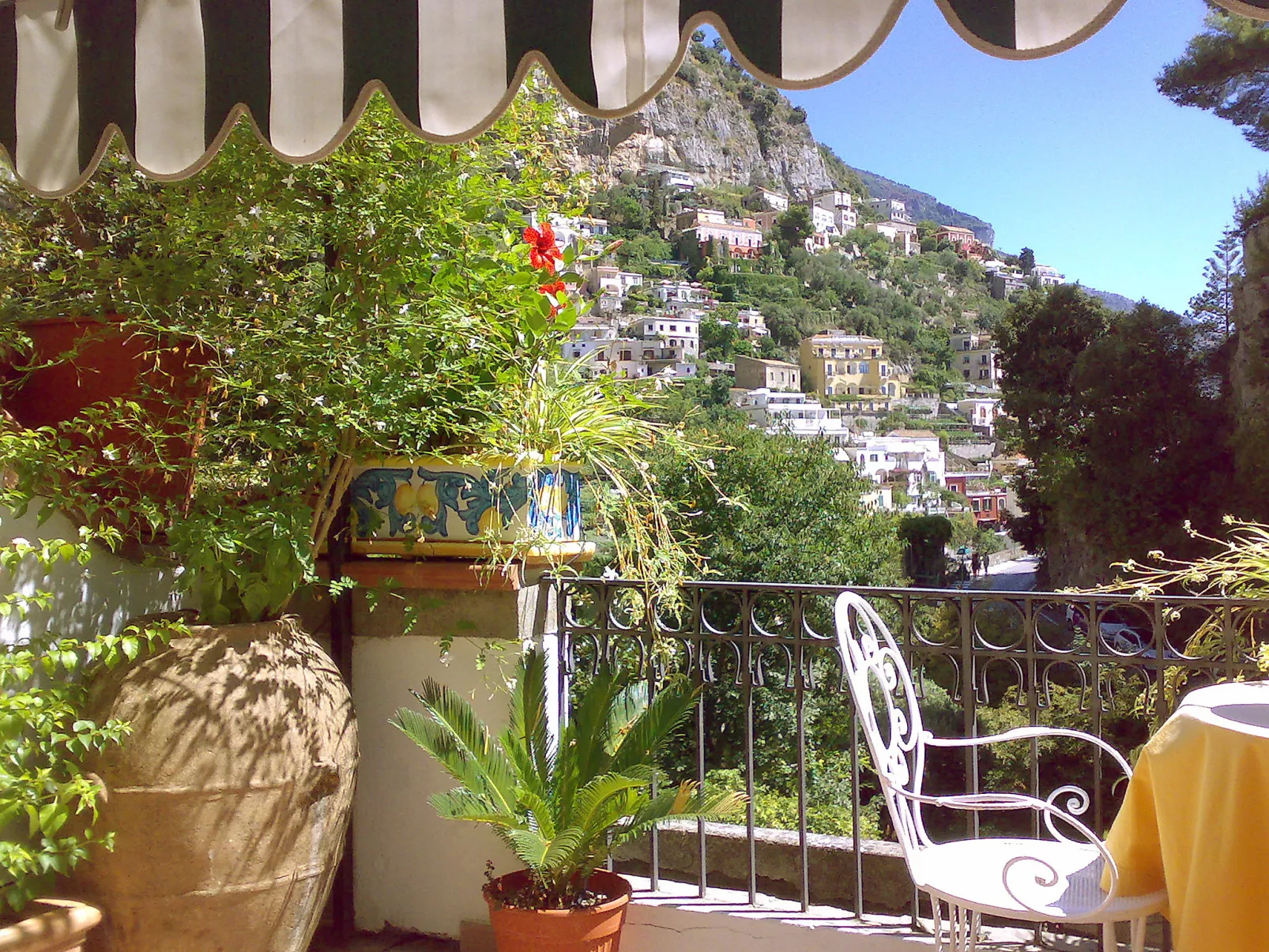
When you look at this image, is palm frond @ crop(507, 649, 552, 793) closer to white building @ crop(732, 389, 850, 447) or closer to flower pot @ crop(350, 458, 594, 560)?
flower pot @ crop(350, 458, 594, 560)

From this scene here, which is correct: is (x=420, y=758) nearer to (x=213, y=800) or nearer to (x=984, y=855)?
(x=213, y=800)

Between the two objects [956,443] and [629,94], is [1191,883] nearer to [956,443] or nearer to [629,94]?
[629,94]

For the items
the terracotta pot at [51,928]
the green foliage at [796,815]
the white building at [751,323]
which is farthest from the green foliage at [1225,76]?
the white building at [751,323]

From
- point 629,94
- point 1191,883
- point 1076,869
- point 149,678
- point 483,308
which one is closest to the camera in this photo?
point 629,94

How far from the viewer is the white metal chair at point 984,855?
163cm

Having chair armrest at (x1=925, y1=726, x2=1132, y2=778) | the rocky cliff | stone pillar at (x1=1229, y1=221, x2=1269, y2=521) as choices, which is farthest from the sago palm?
the rocky cliff

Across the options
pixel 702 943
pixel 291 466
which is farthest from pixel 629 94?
pixel 702 943

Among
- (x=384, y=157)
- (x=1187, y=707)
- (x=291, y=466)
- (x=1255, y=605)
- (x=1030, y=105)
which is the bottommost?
(x=1187, y=707)

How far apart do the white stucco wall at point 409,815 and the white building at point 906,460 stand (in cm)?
3589

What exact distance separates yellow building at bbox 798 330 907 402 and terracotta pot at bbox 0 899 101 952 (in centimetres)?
4909

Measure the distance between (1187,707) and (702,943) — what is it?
134cm

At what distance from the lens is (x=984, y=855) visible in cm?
188

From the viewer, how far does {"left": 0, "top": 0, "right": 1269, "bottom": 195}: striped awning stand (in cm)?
128

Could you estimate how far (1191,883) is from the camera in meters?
1.50
